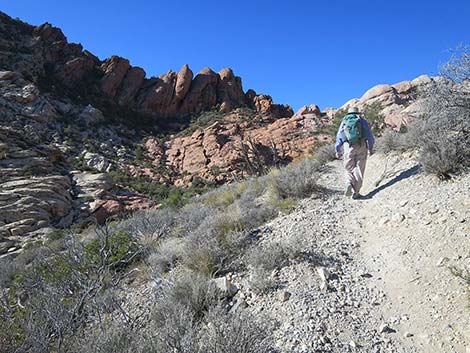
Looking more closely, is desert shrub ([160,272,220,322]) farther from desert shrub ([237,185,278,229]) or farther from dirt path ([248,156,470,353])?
desert shrub ([237,185,278,229])

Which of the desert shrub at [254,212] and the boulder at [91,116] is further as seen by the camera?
the boulder at [91,116]

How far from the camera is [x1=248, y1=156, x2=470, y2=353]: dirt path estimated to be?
3104mm

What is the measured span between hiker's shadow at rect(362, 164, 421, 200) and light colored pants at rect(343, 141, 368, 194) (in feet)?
0.81

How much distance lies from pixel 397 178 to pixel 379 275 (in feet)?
9.37

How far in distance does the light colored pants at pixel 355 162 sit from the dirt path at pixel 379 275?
0.54m

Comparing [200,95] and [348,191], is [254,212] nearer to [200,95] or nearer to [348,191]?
[348,191]

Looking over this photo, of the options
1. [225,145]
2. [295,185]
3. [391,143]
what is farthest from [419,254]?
[225,145]

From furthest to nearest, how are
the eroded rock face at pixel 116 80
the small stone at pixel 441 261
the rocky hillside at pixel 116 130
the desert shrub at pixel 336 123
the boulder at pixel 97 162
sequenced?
the eroded rock face at pixel 116 80 < the boulder at pixel 97 162 < the rocky hillside at pixel 116 130 < the desert shrub at pixel 336 123 < the small stone at pixel 441 261

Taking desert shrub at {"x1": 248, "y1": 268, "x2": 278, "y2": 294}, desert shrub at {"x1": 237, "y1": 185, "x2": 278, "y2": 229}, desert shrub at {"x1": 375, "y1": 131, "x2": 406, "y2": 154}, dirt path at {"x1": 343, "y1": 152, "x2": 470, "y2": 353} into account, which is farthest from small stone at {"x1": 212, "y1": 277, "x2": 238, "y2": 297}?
desert shrub at {"x1": 375, "y1": 131, "x2": 406, "y2": 154}

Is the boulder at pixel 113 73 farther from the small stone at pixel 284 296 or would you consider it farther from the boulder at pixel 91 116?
the small stone at pixel 284 296

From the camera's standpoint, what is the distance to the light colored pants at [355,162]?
252 inches

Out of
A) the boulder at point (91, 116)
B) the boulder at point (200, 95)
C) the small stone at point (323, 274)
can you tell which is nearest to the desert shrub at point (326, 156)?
the small stone at point (323, 274)

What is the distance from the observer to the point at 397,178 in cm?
630

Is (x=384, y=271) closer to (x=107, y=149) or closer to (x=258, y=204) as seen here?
(x=258, y=204)
